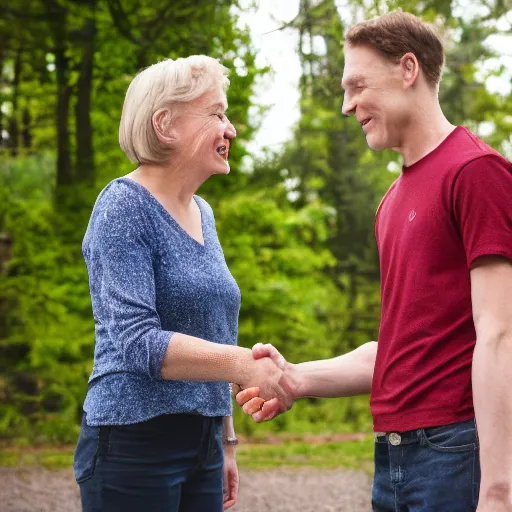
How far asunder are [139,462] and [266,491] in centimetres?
476

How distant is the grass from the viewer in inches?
313

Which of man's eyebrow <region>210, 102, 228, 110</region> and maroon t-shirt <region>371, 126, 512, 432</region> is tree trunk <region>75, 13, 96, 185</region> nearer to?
man's eyebrow <region>210, 102, 228, 110</region>

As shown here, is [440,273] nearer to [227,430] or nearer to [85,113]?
[227,430]

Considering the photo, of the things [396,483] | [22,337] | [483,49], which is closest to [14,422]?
[22,337]

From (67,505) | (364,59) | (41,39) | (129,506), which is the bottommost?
(67,505)

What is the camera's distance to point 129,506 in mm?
2342

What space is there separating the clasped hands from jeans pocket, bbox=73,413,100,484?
42 centimetres

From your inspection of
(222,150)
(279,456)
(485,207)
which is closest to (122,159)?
(279,456)

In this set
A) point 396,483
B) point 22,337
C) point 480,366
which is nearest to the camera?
point 480,366

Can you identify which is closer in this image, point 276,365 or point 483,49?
point 276,365

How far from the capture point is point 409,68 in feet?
7.44

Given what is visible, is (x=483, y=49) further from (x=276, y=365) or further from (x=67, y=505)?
(x=276, y=365)

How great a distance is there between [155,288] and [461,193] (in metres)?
0.86

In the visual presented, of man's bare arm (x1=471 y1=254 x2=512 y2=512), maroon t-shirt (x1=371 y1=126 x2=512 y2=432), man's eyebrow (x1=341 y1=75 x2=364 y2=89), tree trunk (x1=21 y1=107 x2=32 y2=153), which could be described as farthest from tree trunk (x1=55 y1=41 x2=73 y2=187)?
man's bare arm (x1=471 y1=254 x2=512 y2=512)
